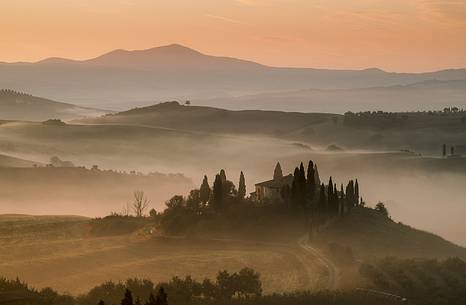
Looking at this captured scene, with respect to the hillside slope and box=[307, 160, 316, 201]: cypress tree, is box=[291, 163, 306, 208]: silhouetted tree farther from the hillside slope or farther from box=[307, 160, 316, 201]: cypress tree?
the hillside slope

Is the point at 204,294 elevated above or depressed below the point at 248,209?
below

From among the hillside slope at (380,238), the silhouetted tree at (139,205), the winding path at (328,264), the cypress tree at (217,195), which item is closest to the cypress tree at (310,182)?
the hillside slope at (380,238)

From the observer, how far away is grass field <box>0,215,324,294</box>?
252ft

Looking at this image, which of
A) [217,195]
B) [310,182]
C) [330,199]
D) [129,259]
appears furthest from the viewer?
[330,199]

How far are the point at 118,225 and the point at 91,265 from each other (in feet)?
60.3

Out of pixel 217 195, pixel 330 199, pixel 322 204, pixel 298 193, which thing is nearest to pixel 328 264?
pixel 298 193

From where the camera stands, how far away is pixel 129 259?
84.6 metres

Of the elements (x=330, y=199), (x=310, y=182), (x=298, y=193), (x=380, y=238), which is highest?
(x=310, y=182)

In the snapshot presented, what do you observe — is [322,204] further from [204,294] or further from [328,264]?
[204,294]

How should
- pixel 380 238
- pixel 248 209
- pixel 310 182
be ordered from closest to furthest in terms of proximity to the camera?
1. pixel 380 238
2. pixel 248 209
3. pixel 310 182

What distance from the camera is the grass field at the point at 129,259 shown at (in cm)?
7694

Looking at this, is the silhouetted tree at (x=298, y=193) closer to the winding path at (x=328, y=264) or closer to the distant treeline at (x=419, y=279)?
the winding path at (x=328, y=264)

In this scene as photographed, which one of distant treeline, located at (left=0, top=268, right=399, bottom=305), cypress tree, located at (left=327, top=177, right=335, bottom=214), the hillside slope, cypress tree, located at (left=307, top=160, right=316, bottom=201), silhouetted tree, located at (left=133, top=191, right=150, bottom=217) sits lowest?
distant treeline, located at (left=0, top=268, right=399, bottom=305)

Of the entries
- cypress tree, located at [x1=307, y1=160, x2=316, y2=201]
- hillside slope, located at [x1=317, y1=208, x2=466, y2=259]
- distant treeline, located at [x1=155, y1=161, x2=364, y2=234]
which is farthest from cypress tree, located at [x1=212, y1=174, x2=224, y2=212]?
hillside slope, located at [x1=317, y1=208, x2=466, y2=259]
